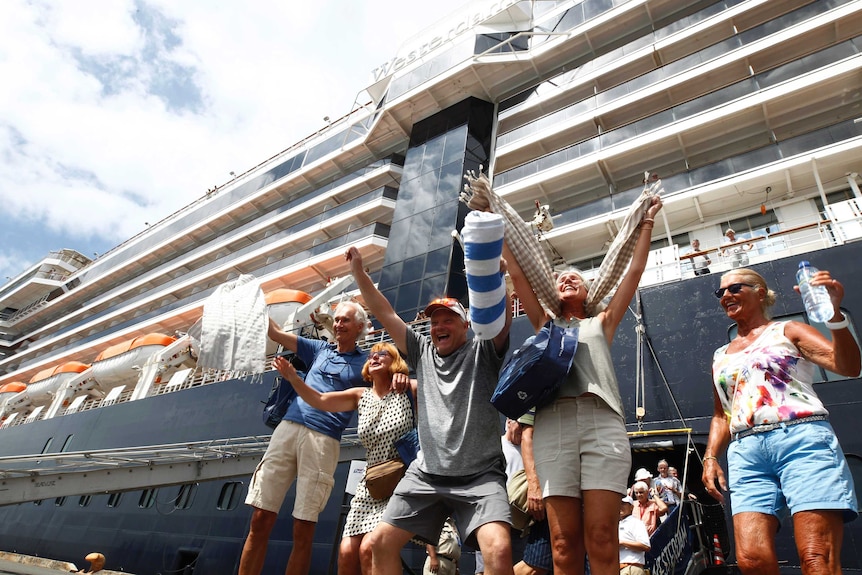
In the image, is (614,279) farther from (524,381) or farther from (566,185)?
(566,185)

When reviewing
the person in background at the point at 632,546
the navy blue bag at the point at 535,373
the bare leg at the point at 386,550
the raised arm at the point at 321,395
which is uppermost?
the raised arm at the point at 321,395

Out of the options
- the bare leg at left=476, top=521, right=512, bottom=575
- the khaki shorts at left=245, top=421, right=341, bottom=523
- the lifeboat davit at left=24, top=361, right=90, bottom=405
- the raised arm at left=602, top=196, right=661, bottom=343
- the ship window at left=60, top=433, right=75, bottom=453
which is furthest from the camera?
the lifeboat davit at left=24, top=361, right=90, bottom=405

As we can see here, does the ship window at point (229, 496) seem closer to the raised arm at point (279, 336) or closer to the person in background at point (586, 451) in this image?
the raised arm at point (279, 336)

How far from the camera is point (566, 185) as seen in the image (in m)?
11.5

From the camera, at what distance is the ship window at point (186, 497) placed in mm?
8289

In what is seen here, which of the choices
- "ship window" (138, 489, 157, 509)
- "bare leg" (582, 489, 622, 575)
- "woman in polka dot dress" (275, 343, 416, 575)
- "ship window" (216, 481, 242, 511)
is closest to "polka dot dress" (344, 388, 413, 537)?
"woman in polka dot dress" (275, 343, 416, 575)

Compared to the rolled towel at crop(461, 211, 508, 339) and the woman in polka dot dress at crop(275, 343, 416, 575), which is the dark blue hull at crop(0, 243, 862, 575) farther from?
the rolled towel at crop(461, 211, 508, 339)

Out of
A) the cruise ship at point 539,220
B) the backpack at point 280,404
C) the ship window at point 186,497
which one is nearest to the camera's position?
the backpack at point 280,404

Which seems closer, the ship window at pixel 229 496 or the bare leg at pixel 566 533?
the bare leg at pixel 566 533

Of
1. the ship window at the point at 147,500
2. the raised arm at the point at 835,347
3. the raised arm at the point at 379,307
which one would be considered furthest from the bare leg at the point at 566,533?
the ship window at the point at 147,500

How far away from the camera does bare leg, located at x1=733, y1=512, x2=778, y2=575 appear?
1.74 meters

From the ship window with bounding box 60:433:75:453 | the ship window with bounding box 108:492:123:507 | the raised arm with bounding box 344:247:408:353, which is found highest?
the ship window with bounding box 60:433:75:453

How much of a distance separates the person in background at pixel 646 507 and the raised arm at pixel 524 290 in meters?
2.86

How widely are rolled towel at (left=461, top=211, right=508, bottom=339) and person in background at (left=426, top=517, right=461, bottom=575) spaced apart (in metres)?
2.16
